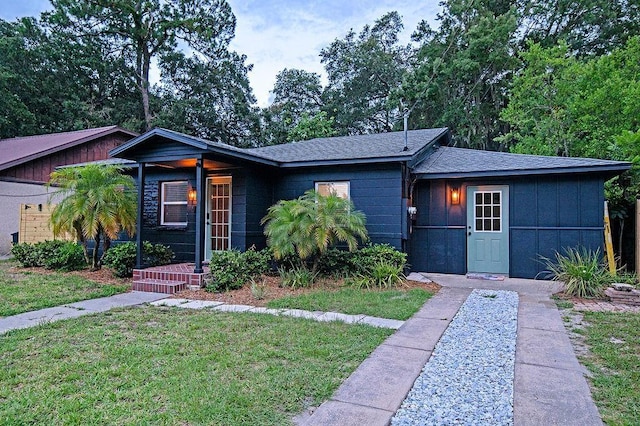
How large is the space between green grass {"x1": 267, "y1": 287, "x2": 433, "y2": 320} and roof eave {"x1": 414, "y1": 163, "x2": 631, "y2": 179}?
281 centimetres

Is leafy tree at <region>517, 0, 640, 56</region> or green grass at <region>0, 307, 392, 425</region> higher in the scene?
leafy tree at <region>517, 0, 640, 56</region>

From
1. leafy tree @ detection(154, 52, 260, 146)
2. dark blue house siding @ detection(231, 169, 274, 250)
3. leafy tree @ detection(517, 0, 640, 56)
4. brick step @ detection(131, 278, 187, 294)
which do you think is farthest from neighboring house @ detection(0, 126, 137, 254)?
leafy tree @ detection(517, 0, 640, 56)

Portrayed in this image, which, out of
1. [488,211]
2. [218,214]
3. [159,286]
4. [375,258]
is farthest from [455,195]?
[159,286]

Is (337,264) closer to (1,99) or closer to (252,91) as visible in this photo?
(1,99)

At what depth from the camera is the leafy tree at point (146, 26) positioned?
21109mm

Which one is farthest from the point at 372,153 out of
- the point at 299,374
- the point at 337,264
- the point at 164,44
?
the point at 164,44

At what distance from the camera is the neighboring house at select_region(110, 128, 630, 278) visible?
24.7ft

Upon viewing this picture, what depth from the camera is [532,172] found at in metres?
7.66

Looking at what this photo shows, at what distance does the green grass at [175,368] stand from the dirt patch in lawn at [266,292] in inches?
48.1

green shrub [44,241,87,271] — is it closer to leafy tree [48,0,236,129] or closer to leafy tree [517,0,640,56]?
leafy tree [48,0,236,129]

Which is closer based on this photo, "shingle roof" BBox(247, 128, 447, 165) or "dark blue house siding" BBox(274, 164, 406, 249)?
"dark blue house siding" BBox(274, 164, 406, 249)

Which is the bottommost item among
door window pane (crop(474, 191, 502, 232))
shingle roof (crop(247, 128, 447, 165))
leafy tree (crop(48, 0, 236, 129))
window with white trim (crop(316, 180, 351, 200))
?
door window pane (crop(474, 191, 502, 232))

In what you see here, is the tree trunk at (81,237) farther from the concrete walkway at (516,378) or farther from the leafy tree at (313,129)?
the leafy tree at (313,129)

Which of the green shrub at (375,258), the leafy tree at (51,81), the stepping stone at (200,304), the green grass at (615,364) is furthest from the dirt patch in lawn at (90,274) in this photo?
the leafy tree at (51,81)
